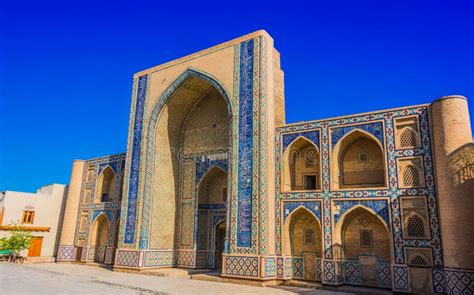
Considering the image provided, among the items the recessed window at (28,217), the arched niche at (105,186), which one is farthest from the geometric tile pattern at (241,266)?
the recessed window at (28,217)

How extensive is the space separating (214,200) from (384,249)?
19.4 ft

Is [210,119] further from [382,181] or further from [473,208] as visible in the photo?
[473,208]

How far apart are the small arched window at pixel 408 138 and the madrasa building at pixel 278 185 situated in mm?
25

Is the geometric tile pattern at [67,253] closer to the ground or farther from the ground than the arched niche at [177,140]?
closer to the ground

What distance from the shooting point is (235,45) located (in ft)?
39.1

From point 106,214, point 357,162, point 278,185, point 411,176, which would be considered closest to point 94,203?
point 106,214

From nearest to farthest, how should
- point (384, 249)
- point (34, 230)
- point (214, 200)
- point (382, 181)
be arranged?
point (384, 249) → point (382, 181) → point (214, 200) → point (34, 230)

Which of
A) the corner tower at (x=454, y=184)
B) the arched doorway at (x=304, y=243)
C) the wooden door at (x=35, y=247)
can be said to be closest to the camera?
the corner tower at (x=454, y=184)

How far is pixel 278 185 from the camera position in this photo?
34.8 ft

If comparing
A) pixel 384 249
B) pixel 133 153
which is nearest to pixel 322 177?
pixel 384 249

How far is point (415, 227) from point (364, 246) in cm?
134

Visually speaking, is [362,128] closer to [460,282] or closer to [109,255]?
[460,282]

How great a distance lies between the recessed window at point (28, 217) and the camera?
1761 centimetres

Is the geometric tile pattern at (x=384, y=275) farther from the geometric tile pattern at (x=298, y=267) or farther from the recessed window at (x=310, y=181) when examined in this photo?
the recessed window at (x=310, y=181)
